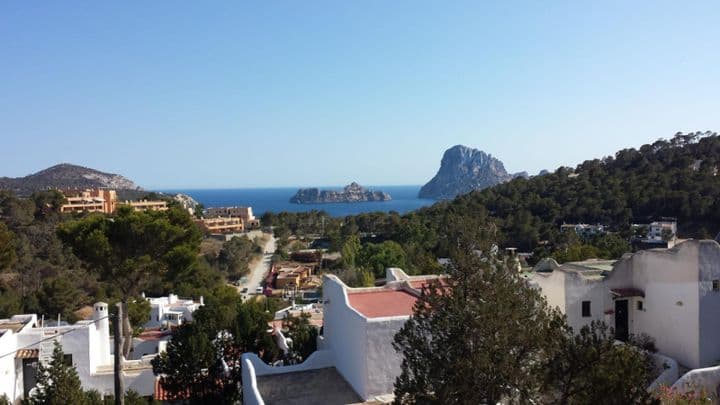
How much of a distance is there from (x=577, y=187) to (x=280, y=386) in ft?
178

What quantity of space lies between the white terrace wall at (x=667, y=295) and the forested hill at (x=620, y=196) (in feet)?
92.1

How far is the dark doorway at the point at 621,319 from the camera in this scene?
14891mm

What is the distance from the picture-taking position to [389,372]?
11.0m

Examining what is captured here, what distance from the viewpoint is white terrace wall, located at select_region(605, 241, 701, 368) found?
13.1 meters

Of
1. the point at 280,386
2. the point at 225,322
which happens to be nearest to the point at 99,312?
the point at 225,322

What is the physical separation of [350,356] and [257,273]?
50.8 m

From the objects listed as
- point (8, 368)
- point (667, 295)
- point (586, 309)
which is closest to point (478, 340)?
point (586, 309)

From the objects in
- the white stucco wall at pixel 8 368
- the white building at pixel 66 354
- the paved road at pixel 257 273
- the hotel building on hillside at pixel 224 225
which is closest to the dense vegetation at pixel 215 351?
the white building at pixel 66 354

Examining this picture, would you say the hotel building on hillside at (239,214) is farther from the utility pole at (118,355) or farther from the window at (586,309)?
the utility pole at (118,355)

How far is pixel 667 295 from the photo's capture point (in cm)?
1395

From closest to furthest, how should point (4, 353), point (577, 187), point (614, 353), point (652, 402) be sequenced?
point (652, 402) → point (614, 353) → point (4, 353) → point (577, 187)

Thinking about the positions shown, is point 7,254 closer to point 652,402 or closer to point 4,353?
point 4,353

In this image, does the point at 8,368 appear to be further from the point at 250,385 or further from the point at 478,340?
the point at 478,340

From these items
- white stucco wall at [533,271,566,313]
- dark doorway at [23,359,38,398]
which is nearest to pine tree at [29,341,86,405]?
dark doorway at [23,359,38,398]
